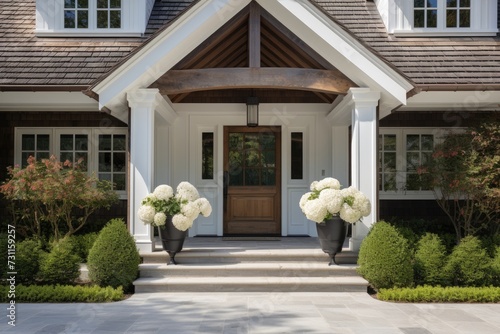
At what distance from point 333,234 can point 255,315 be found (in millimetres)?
2158

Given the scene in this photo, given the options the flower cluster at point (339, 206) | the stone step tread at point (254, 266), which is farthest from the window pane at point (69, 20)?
the flower cluster at point (339, 206)

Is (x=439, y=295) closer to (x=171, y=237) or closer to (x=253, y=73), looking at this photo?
(x=171, y=237)

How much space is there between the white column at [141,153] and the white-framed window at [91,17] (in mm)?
2877

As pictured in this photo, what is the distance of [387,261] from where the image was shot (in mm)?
6941

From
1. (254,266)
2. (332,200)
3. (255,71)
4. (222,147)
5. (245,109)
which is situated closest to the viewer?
(332,200)

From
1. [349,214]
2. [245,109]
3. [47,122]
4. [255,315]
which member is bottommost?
[255,315]

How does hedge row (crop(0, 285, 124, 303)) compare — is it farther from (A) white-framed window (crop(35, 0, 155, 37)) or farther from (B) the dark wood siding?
(A) white-framed window (crop(35, 0, 155, 37))

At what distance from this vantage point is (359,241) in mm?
7902

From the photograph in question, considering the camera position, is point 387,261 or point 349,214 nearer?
point 387,261

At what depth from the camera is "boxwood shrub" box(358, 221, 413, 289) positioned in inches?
273

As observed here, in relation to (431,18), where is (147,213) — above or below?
below

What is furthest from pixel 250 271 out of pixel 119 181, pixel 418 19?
pixel 418 19

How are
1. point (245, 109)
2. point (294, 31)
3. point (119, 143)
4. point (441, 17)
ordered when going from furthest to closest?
point (119, 143)
point (245, 109)
point (441, 17)
point (294, 31)

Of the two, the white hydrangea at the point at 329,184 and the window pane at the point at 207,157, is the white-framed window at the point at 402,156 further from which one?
the window pane at the point at 207,157
